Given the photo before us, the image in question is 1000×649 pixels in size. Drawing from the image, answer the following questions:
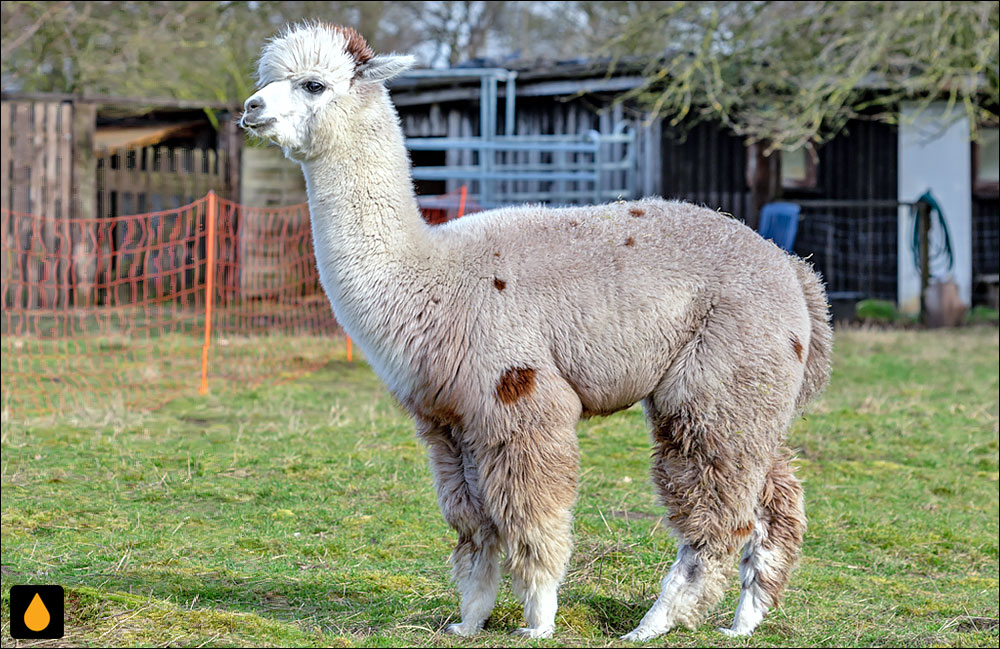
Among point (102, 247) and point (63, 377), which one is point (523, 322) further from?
point (102, 247)

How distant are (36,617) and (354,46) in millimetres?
2264

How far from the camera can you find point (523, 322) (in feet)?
14.0

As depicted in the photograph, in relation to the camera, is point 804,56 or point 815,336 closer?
point 815,336

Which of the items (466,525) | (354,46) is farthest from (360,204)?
(466,525)

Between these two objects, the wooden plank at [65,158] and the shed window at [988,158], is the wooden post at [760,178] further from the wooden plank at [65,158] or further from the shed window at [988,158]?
the wooden plank at [65,158]

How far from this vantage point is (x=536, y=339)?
425 centimetres

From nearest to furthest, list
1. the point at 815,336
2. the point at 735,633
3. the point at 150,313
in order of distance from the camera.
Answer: the point at 735,633 → the point at 815,336 → the point at 150,313

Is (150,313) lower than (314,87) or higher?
lower

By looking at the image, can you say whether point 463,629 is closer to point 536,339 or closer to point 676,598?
point 676,598

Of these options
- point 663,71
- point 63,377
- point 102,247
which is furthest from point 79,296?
point 663,71

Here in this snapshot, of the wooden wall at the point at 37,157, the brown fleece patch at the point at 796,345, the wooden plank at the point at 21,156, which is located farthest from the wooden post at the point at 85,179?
the brown fleece patch at the point at 796,345

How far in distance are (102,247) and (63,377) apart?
629cm

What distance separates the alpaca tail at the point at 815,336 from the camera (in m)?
4.78

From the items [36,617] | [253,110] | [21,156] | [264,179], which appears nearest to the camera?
[36,617]
